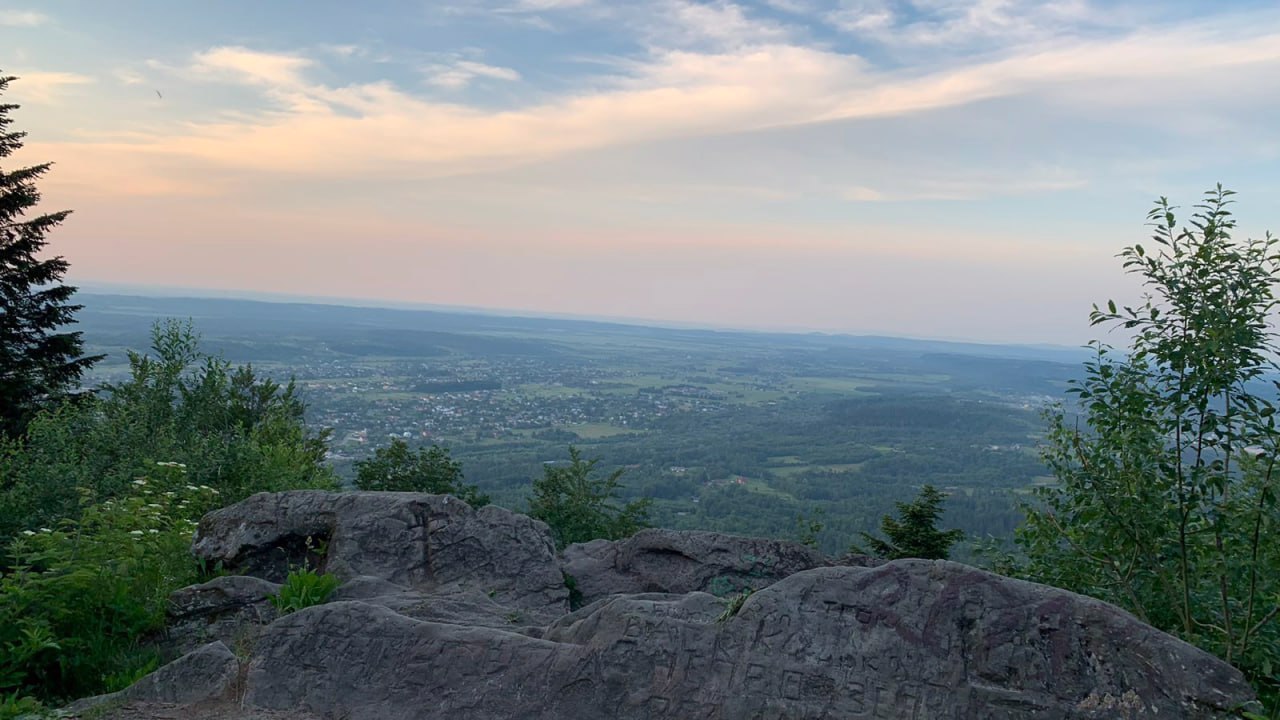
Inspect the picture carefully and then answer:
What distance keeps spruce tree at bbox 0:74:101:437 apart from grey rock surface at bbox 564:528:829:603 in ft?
62.8

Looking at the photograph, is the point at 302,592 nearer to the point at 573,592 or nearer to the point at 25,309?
the point at 573,592

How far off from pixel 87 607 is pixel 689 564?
421 inches

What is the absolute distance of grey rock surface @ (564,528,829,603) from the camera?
15234mm

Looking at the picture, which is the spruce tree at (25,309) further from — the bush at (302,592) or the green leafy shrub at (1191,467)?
the green leafy shrub at (1191,467)

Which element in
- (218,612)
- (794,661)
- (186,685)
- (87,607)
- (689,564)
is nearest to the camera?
(794,661)

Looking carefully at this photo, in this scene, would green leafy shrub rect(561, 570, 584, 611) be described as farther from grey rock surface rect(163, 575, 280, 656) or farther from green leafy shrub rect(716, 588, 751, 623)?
green leafy shrub rect(716, 588, 751, 623)

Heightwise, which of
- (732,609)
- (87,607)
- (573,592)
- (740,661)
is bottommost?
(573,592)

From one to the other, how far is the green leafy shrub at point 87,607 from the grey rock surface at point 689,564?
772 cm

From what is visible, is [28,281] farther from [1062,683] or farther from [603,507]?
[1062,683]

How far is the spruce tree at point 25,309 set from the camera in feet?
73.0

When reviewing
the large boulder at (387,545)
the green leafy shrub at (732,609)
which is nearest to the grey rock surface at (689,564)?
the large boulder at (387,545)

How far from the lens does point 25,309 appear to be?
22.7 metres

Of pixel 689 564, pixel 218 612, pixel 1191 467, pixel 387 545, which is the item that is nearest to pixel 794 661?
pixel 1191 467

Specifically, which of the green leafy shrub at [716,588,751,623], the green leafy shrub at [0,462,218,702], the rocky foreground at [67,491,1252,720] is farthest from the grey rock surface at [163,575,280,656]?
the green leafy shrub at [716,588,751,623]
